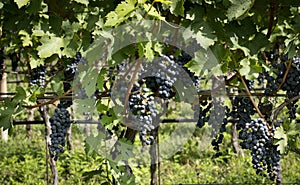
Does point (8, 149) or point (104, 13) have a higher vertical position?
point (104, 13)

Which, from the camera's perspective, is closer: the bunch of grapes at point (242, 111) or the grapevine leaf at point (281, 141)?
the grapevine leaf at point (281, 141)

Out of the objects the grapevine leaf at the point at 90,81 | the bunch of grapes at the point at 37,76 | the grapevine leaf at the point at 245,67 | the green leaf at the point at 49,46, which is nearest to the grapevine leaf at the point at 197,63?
the grapevine leaf at the point at 245,67

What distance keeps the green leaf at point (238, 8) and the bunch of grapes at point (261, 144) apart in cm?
73

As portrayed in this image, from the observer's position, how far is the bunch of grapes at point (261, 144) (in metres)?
3.00

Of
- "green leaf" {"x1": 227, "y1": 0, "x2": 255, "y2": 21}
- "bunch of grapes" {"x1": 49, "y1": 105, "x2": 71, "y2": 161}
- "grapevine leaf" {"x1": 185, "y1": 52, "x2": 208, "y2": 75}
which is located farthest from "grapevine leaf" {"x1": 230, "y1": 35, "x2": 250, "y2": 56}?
"bunch of grapes" {"x1": 49, "y1": 105, "x2": 71, "y2": 161}

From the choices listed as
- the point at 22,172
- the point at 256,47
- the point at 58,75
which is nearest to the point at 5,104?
the point at 256,47

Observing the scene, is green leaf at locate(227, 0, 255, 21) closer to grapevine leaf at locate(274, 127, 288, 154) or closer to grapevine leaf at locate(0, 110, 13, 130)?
grapevine leaf at locate(274, 127, 288, 154)

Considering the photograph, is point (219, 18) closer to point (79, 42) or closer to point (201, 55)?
point (201, 55)

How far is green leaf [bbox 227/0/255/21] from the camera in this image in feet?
8.50

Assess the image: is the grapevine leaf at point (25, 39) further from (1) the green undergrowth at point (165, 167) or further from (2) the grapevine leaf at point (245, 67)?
(2) the grapevine leaf at point (245, 67)

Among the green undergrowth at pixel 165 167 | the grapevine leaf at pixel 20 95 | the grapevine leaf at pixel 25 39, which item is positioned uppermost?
the grapevine leaf at pixel 25 39

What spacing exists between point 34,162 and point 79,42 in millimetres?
4585

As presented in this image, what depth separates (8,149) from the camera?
317 inches

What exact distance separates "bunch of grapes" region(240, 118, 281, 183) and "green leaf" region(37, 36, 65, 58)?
1188 mm
